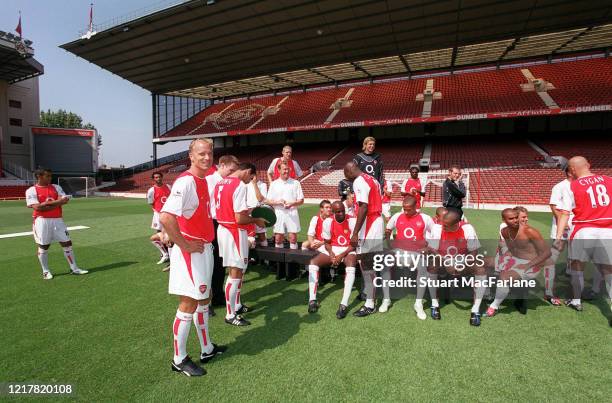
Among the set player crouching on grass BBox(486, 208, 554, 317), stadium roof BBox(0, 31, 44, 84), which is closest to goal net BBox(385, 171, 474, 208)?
player crouching on grass BBox(486, 208, 554, 317)

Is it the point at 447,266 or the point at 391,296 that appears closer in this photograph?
the point at 447,266

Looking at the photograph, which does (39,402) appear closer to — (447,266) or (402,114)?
(447,266)

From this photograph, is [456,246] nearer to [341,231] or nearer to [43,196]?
[341,231]

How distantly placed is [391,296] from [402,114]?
23718mm

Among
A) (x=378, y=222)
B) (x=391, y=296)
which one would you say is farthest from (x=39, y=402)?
(x=391, y=296)

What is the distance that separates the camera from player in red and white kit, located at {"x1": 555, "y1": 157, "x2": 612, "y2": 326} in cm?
381

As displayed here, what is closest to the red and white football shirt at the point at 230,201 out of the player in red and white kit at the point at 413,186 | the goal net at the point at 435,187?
the player in red and white kit at the point at 413,186

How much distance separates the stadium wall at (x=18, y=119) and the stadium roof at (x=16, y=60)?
4.46 ft

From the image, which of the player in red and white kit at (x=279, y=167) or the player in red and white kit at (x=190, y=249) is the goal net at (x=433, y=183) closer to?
the player in red and white kit at (x=279, y=167)

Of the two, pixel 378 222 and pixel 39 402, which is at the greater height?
pixel 378 222

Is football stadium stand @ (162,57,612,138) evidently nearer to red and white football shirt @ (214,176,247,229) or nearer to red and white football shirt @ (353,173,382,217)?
red and white football shirt @ (353,173,382,217)

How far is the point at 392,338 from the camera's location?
11.7 ft

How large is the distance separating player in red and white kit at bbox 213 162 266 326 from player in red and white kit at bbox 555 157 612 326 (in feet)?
13.2

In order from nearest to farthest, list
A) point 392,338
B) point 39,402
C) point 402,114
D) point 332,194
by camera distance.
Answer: point 39,402, point 392,338, point 332,194, point 402,114
